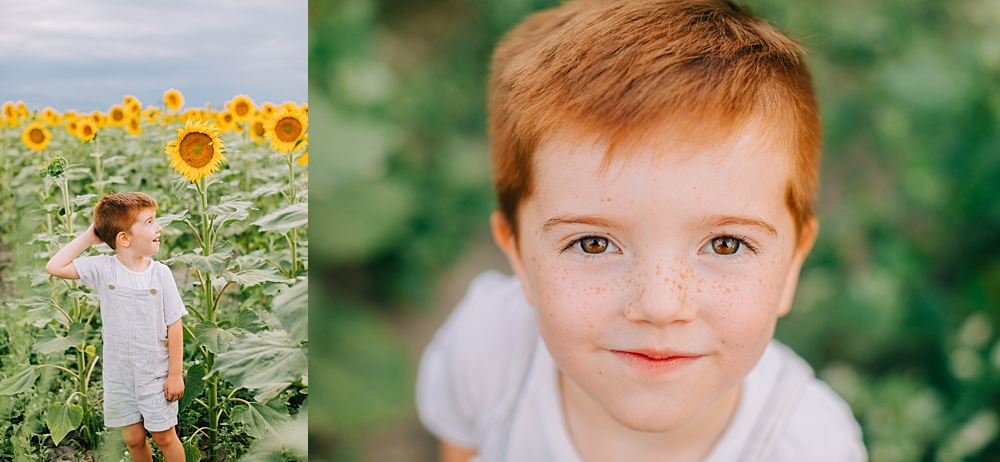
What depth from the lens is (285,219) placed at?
3.44ft

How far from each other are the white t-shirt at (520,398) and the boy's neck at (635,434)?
15mm

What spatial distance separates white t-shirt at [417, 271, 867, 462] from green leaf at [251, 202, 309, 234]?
12.6 inches

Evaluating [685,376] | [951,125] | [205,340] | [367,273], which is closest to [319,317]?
[367,273]

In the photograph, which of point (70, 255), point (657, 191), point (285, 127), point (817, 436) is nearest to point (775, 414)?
point (817, 436)

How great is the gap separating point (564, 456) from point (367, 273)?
509mm

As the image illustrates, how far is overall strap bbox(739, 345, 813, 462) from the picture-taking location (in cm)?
98

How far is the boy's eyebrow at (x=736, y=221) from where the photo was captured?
775 mm

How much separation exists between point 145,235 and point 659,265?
→ 728 millimetres

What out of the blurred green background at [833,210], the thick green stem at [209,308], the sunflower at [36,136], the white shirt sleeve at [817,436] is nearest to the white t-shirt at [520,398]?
the white shirt sleeve at [817,436]

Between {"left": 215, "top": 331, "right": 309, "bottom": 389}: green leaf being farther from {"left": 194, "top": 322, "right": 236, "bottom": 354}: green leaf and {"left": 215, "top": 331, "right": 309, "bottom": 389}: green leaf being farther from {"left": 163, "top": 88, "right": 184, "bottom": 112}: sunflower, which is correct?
{"left": 163, "top": 88, "right": 184, "bottom": 112}: sunflower

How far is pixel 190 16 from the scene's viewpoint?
3.37 ft

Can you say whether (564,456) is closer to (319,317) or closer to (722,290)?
(722,290)

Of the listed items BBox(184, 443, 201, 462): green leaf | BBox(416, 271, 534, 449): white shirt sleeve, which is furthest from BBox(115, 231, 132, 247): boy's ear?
BBox(416, 271, 534, 449): white shirt sleeve

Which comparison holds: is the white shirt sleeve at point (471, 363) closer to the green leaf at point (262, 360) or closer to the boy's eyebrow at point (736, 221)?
the green leaf at point (262, 360)
